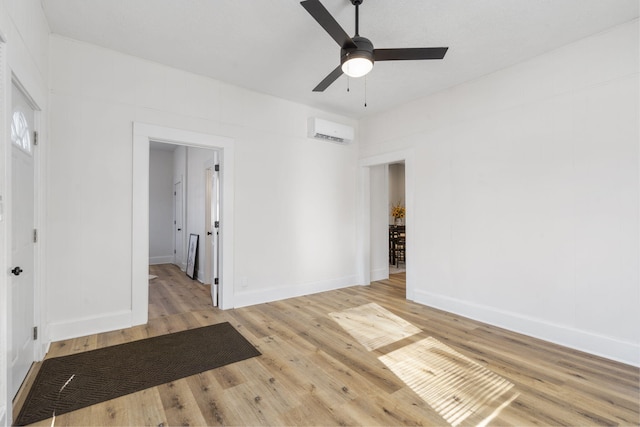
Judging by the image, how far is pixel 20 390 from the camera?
2.12 m

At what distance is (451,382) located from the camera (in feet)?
7.45

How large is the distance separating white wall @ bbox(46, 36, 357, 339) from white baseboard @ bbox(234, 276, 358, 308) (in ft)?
0.05

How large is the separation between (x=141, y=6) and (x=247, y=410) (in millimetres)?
3205

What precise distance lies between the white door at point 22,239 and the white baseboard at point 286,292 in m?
2.07

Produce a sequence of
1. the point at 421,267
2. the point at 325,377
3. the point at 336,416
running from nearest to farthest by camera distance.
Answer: the point at 336,416 → the point at 325,377 → the point at 421,267

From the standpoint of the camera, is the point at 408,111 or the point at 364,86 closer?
the point at 364,86

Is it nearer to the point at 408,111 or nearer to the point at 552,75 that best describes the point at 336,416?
the point at 552,75

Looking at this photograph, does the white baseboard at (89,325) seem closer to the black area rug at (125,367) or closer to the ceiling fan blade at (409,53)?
the black area rug at (125,367)

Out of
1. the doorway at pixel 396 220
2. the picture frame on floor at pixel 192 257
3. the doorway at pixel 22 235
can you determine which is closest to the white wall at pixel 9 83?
the doorway at pixel 22 235

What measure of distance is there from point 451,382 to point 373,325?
4.02ft

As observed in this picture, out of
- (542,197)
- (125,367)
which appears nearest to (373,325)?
(542,197)

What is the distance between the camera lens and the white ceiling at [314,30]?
249 cm

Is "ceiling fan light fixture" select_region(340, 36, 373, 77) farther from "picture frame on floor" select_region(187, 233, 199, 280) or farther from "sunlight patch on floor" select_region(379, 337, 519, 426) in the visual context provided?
"picture frame on floor" select_region(187, 233, 199, 280)

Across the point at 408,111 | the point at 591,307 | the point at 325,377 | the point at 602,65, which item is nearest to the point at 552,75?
the point at 602,65
